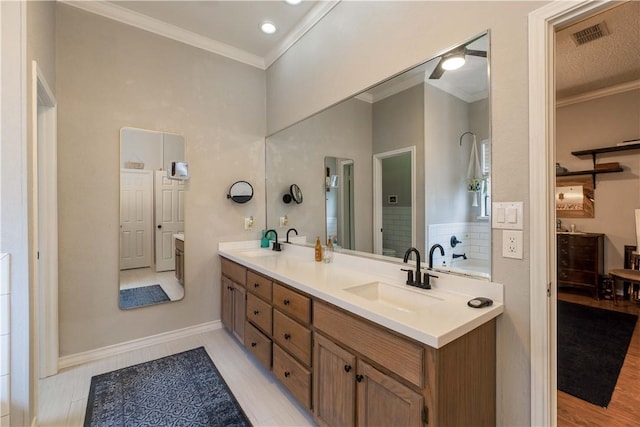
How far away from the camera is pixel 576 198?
438 centimetres

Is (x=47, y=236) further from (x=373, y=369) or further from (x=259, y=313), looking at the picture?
(x=373, y=369)

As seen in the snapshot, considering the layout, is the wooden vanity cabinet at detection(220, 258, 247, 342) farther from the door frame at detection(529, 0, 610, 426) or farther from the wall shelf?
the wall shelf

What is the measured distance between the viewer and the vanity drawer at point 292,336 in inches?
65.8

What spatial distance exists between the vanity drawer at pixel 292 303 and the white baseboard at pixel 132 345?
1.39 m

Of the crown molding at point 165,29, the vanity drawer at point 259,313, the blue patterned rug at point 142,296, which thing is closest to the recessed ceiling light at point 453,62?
the vanity drawer at point 259,313

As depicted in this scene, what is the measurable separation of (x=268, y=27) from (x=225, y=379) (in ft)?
9.86

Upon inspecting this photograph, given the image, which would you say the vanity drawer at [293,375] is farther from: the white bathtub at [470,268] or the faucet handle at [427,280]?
the white bathtub at [470,268]

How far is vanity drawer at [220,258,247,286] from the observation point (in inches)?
97.6

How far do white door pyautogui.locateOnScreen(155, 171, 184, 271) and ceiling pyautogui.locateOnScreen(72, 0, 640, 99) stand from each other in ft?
4.52

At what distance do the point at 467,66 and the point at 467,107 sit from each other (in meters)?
0.21

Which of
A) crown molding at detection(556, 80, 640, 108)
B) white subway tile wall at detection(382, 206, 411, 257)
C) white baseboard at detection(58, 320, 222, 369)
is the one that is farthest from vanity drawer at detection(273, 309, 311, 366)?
crown molding at detection(556, 80, 640, 108)

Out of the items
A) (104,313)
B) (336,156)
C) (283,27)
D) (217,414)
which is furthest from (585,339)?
(104,313)

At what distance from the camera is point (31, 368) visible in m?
1.54

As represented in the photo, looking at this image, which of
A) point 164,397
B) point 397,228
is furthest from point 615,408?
point 164,397
